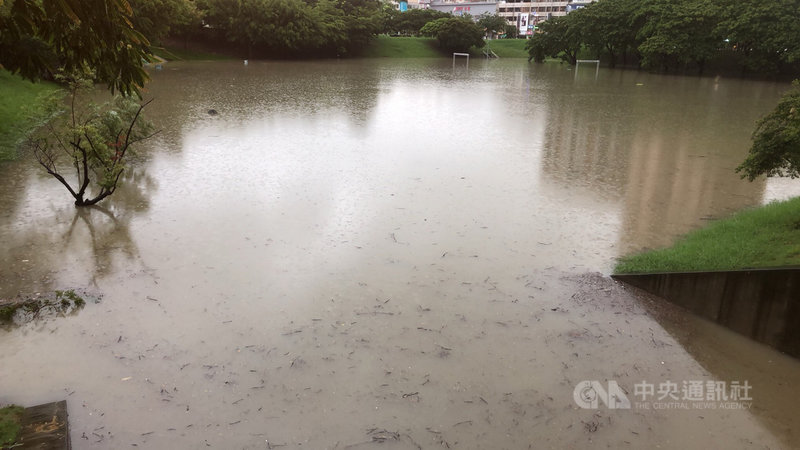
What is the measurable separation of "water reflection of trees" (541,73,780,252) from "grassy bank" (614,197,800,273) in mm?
398

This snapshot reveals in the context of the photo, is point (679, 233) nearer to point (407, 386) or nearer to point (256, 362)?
point (407, 386)

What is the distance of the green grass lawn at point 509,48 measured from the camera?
146 ft

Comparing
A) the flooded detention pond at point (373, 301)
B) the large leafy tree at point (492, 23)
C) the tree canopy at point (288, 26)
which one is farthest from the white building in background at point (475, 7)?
the flooded detention pond at point (373, 301)

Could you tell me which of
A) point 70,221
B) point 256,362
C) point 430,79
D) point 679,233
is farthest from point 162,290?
point 430,79

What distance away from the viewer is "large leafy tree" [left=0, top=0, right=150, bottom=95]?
2482 mm

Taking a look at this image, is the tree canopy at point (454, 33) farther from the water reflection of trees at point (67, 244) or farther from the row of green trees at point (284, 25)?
the water reflection of trees at point (67, 244)

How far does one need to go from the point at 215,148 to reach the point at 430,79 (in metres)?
15.1

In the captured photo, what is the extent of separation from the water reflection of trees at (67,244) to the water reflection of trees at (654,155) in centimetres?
495

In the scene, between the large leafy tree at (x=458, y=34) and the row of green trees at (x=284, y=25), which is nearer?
the row of green trees at (x=284, y=25)

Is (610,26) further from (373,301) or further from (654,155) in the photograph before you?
(373,301)

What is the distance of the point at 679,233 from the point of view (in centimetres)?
596

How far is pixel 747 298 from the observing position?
14.0 feet
